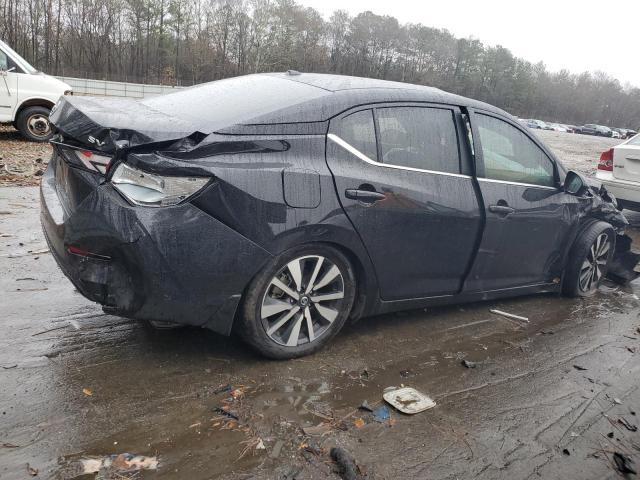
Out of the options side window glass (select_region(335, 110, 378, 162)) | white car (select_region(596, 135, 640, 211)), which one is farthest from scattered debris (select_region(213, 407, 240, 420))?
white car (select_region(596, 135, 640, 211))

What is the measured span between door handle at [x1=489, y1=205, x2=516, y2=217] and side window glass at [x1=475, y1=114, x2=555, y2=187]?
0.74ft

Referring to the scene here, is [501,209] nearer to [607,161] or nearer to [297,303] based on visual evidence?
[297,303]

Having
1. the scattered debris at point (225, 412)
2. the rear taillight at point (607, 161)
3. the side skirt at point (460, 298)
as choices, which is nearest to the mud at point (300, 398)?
the scattered debris at point (225, 412)

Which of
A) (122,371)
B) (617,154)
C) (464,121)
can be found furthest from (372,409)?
(617,154)

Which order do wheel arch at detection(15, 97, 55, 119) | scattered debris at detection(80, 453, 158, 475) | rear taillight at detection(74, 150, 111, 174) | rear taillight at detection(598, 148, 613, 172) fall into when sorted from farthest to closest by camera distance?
1. wheel arch at detection(15, 97, 55, 119)
2. rear taillight at detection(598, 148, 613, 172)
3. rear taillight at detection(74, 150, 111, 174)
4. scattered debris at detection(80, 453, 158, 475)

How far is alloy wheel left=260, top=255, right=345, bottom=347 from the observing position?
311cm

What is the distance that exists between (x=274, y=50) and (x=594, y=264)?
→ 244 feet

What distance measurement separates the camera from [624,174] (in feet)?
28.3

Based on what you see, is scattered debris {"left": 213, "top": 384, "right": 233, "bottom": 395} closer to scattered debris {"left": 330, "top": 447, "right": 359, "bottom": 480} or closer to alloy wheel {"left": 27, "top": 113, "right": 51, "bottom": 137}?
scattered debris {"left": 330, "top": 447, "right": 359, "bottom": 480}

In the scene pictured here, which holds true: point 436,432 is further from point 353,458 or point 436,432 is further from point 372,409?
point 353,458

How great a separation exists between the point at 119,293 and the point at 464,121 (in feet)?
8.73

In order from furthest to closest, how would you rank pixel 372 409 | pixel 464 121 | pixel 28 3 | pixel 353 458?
pixel 28 3 → pixel 464 121 → pixel 372 409 → pixel 353 458

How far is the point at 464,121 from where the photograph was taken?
3.92 meters

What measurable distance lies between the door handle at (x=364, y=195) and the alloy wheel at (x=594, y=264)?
276 cm
